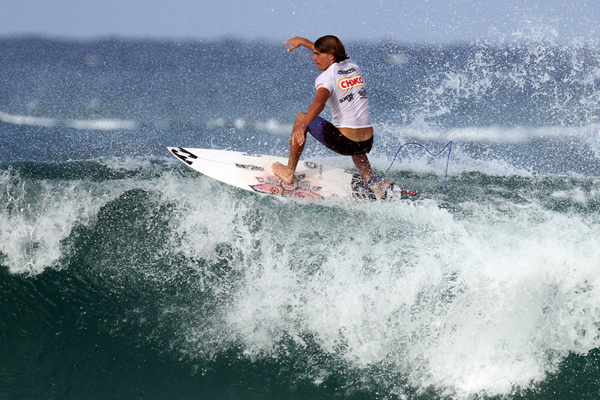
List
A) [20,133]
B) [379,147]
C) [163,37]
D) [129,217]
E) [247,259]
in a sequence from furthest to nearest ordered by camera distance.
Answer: [163,37] → [20,133] → [379,147] → [129,217] → [247,259]

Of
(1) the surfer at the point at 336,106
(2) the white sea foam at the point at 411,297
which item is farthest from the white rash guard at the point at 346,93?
(2) the white sea foam at the point at 411,297

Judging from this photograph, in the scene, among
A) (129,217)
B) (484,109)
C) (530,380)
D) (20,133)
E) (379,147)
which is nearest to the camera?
(530,380)

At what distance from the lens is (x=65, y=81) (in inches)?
A: 377

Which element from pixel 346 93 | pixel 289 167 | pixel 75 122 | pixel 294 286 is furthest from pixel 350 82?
pixel 75 122

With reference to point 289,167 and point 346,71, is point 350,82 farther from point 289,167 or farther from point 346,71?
point 289,167

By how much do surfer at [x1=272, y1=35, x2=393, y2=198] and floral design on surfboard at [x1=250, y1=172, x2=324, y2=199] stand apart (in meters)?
0.15

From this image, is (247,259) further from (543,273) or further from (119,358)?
(543,273)

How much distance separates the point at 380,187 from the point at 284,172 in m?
0.90

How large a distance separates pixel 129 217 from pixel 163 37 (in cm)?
753

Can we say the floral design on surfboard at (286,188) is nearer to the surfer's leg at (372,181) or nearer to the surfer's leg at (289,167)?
the surfer's leg at (289,167)

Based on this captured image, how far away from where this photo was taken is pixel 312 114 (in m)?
4.05

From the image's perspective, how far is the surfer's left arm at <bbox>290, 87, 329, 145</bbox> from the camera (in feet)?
13.3

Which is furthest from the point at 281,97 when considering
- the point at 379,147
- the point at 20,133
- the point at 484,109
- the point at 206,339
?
the point at 206,339

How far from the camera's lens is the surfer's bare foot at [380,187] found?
479cm
